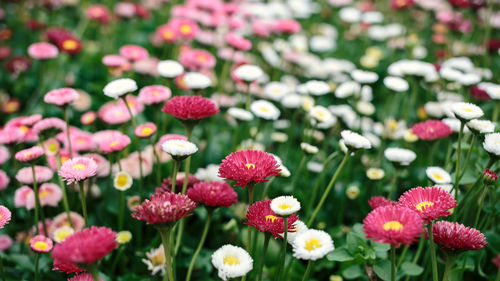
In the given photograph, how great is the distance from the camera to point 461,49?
2824 millimetres

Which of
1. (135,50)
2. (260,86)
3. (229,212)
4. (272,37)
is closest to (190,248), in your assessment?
(229,212)

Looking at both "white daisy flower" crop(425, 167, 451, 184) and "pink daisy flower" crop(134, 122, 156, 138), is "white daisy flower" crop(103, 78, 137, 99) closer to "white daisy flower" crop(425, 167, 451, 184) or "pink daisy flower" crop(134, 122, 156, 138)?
"pink daisy flower" crop(134, 122, 156, 138)

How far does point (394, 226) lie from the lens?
0.85 metres

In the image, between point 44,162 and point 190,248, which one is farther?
point 44,162

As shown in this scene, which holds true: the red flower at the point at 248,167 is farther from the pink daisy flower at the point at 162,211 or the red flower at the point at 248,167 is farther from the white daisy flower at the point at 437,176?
the white daisy flower at the point at 437,176

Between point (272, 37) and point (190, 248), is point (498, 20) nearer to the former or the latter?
point (272, 37)

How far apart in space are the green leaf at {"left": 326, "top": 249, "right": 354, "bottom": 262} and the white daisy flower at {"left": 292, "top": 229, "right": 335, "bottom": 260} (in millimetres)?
173

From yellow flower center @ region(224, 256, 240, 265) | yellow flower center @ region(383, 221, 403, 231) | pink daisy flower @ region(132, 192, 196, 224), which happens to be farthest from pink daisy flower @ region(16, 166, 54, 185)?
Result: yellow flower center @ region(383, 221, 403, 231)

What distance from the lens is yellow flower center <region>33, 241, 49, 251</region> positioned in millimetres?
1140

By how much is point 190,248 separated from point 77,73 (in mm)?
1509

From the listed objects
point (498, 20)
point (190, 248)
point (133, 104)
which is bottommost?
point (190, 248)

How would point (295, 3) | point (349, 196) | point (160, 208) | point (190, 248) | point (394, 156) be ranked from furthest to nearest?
1. point (295, 3)
2. point (349, 196)
3. point (190, 248)
4. point (394, 156)
5. point (160, 208)

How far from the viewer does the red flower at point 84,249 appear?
786mm

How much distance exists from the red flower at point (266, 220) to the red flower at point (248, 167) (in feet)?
0.23
